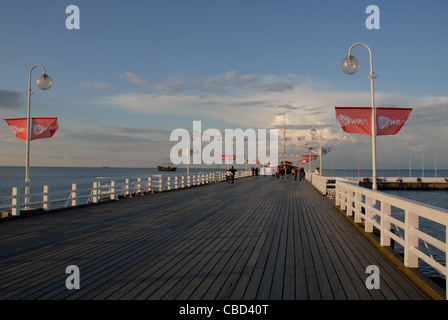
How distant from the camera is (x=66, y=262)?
17.5ft

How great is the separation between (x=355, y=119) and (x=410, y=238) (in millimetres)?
5600

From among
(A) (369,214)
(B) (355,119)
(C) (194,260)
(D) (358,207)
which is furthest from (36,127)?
(A) (369,214)

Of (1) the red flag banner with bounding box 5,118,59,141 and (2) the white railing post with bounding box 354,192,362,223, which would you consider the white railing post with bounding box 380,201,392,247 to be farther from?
(1) the red flag banner with bounding box 5,118,59,141

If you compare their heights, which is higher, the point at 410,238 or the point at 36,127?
the point at 36,127

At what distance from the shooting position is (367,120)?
376 inches

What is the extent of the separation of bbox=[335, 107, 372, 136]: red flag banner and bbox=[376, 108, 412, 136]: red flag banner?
10.1 inches

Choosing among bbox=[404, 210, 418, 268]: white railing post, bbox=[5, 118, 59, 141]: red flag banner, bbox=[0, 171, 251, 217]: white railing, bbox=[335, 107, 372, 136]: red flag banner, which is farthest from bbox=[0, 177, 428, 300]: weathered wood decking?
bbox=[5, 118, 59, 141]: red flag banner

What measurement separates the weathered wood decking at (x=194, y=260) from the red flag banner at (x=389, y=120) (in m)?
2.87

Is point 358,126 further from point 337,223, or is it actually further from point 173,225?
point 173,225

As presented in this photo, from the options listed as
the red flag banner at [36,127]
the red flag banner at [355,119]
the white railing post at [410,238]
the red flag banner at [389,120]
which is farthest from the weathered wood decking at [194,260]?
the red flag banner at [36,127]

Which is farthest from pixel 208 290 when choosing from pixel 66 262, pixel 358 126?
pixel 358 126

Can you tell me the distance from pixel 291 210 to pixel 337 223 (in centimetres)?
278

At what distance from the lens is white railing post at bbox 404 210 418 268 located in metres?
4.54

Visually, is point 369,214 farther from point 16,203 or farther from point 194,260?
point 16,203
